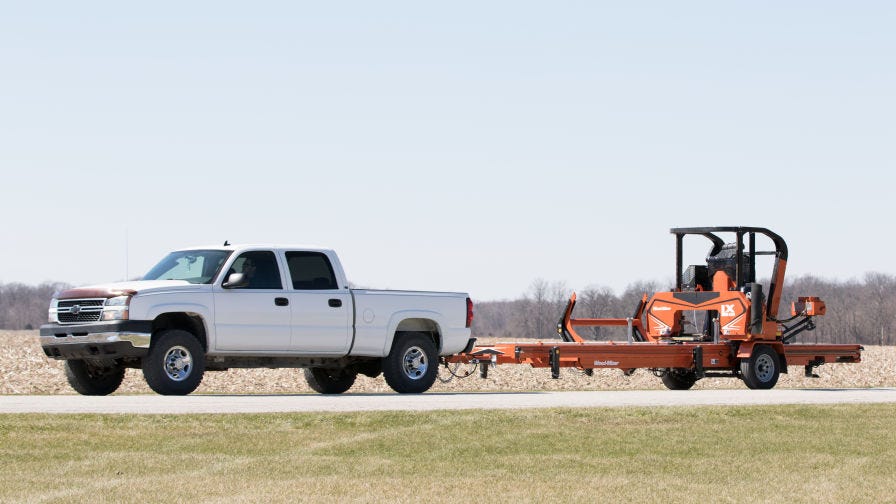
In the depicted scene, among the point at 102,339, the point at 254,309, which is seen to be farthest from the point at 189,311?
the point at 102,339

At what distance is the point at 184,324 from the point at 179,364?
65 centimetres

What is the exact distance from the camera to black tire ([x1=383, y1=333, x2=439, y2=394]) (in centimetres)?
2111

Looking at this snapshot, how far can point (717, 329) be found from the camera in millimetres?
25297

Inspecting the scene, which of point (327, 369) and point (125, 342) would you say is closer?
point (125, 342)

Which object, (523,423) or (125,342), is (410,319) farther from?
(523,423)

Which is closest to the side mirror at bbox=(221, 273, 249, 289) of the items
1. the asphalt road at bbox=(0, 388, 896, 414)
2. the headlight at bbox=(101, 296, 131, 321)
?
the headlight at bbox=(101, 296, 131, 321)

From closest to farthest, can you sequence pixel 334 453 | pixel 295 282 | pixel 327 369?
pixel 334 453
pixel 295 282
pixel 327 369

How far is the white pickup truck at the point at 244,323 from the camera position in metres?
19.1

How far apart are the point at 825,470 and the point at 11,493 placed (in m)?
7.29

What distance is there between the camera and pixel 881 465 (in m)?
13.1

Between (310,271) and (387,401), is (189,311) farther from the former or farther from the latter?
(387,401)

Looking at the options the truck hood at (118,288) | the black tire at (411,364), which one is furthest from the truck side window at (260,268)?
the black tire at (411,364)

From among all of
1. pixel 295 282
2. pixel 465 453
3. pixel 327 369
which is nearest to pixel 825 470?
pixel 465 453

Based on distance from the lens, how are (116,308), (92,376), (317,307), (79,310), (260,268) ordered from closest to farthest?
(116,308) → (79,310) → (260,268) → (317,307) → (92,376)
